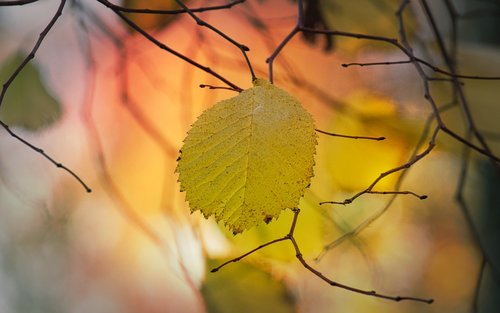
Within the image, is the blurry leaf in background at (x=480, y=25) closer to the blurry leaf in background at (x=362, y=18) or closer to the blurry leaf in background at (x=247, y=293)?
the blurry leaf in background at (x=362, y=18)

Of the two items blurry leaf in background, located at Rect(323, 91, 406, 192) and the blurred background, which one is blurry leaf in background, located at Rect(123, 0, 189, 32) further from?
blurry leaf in background, located at Rect(323, 91, 406, 192)

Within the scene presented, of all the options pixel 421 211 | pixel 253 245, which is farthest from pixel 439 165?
pixel 253 245

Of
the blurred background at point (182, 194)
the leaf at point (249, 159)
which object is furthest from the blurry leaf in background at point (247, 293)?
the leaf at point (249, 159)

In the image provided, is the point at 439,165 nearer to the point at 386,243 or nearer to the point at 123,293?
the point at 386,243

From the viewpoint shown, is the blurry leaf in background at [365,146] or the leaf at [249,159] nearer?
the leaf at [249,159]

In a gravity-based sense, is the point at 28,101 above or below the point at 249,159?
above

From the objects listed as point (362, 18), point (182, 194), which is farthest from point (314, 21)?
point (182, 194)

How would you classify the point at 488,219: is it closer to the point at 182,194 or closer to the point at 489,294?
the point at 489,294
